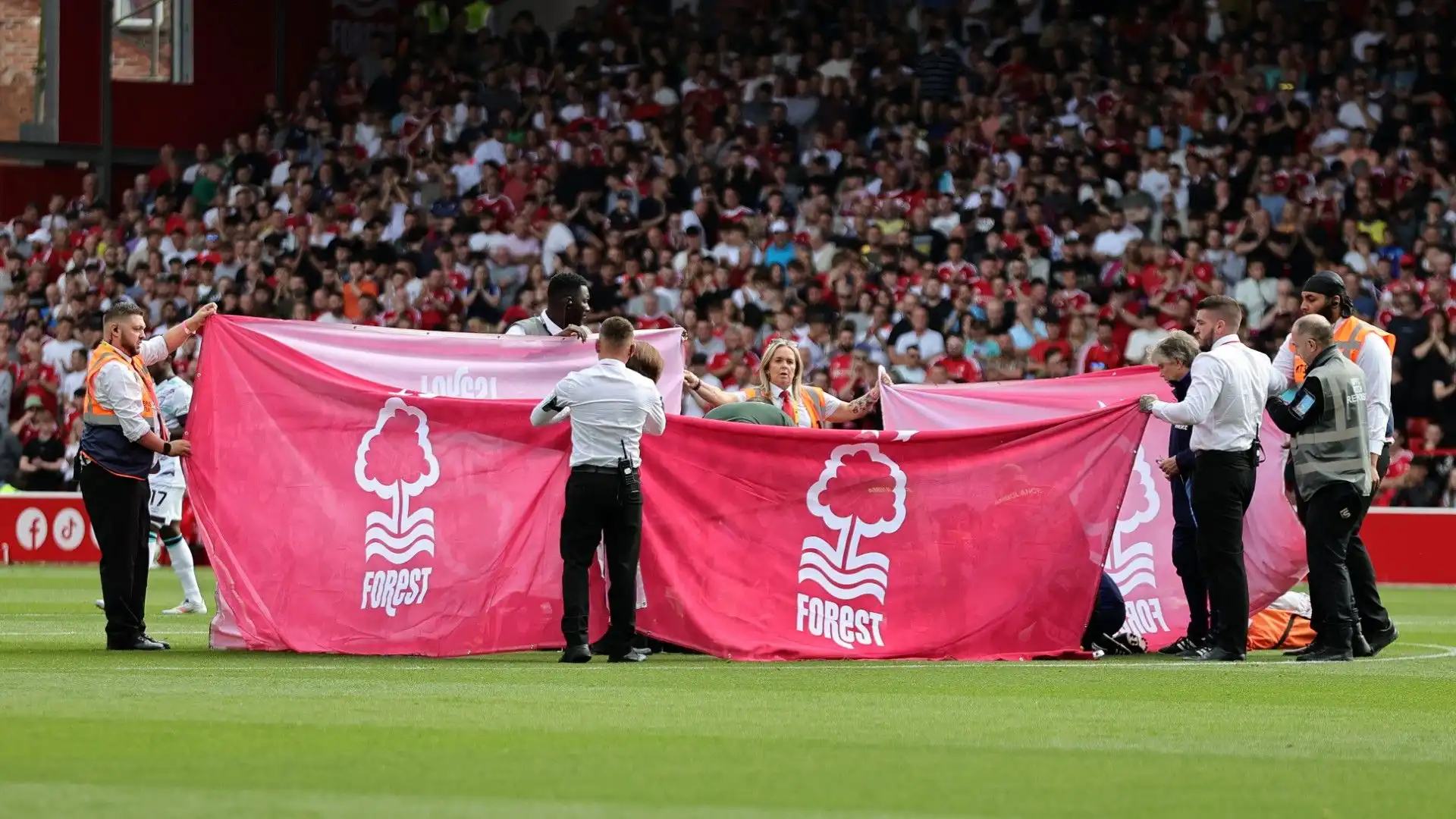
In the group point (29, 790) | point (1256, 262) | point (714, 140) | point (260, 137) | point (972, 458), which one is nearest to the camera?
point (29, 790)

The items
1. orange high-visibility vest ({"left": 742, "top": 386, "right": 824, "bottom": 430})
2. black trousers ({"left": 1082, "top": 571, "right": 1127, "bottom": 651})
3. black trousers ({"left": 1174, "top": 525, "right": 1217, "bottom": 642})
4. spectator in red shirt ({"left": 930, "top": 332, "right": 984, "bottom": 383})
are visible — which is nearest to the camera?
black trousers ({"left": 1174, "top": 525, "right": 1217, "bottom": 642})

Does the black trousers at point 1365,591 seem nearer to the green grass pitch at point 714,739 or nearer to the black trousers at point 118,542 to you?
the green grass pitch at point 714,739

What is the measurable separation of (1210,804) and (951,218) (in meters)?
20.4

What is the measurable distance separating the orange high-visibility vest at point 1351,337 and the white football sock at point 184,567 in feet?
29.8

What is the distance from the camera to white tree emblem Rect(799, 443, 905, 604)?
1332 centimetres

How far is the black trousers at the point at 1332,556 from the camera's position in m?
13.0

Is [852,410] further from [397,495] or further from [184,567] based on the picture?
[184,567]

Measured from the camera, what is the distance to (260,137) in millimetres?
33844

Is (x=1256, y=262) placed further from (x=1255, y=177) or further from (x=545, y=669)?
(x=545, y=669)

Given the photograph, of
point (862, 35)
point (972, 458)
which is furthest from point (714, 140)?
point (972, 458)

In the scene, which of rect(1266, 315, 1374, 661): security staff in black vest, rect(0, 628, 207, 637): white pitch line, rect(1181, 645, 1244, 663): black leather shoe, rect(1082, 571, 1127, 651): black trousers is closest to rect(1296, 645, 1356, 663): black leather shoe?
rect(1266, 315, 1374, 661): security staff in black vest

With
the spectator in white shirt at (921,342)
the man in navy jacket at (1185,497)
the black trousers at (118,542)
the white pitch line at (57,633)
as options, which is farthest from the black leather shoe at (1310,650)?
the spectator in white shirt at (921,342)

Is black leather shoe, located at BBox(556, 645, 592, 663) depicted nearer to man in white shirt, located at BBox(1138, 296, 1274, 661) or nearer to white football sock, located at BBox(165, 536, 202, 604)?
man in white shirt, located at BBox(1138, 296, 1274, 661)

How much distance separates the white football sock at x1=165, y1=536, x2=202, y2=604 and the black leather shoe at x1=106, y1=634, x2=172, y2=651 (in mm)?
4466
